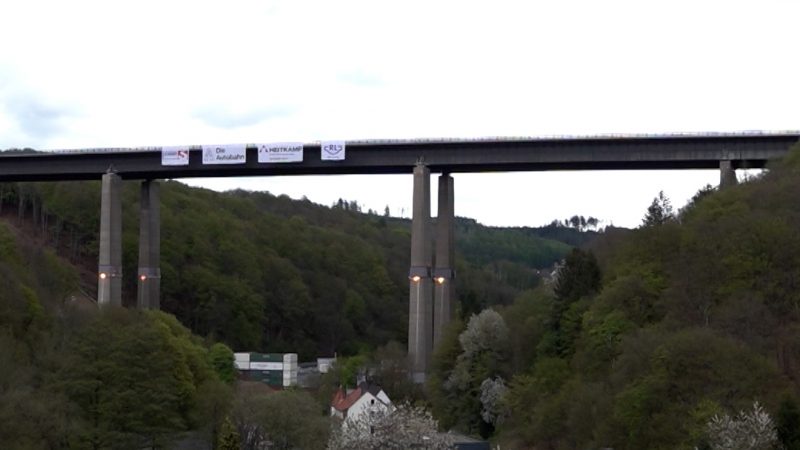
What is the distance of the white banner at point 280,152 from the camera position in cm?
7538

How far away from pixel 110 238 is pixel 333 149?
1753cm

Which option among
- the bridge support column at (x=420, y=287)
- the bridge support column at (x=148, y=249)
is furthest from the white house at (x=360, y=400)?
the bridge support column at (x=148, y=249)

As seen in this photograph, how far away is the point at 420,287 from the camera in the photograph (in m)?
72.2

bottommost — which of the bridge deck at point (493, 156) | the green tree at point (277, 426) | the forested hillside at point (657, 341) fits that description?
the green tree at point (277, 426)

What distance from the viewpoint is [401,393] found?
241 feet

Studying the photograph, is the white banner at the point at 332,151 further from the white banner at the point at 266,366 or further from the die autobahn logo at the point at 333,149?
the white banner at the point at 266,366

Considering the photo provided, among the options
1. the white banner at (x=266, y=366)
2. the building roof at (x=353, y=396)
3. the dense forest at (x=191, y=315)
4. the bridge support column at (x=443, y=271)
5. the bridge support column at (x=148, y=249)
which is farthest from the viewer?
the white banner at (x=266, y=366)

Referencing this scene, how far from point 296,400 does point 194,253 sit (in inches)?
3166

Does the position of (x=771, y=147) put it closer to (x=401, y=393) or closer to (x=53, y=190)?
(x=401, y=393)

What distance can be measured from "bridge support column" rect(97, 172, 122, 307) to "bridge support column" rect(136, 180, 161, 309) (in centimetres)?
181

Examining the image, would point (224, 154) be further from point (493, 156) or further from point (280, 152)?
point (493, 156)

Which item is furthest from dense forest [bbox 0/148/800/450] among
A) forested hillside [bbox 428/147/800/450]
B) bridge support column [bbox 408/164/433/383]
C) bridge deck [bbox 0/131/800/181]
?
bridge deck [bbox 0/131/800/181]

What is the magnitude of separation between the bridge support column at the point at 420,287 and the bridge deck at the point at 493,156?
299 cm

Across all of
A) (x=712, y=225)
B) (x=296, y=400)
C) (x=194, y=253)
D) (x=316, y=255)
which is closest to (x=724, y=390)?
(x=712, y=225)
